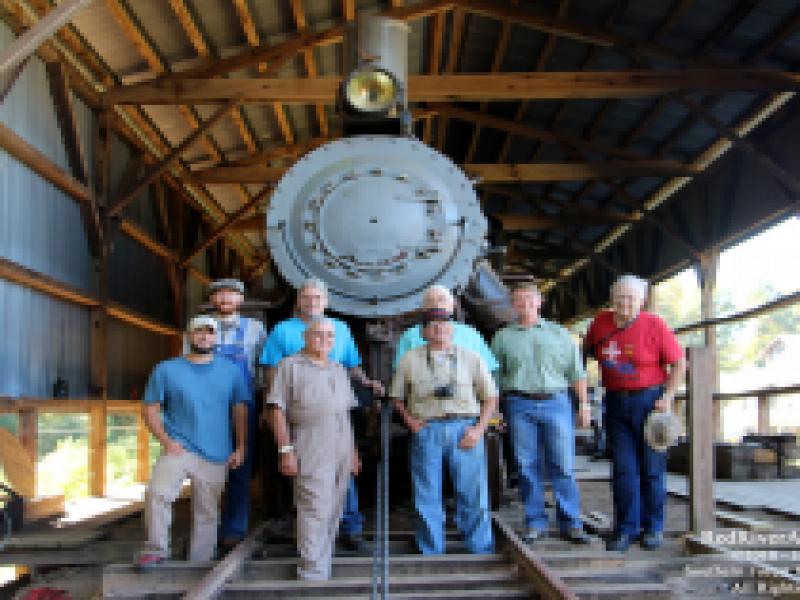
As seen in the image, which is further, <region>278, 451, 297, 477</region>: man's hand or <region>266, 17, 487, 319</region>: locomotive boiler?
<region>266, 17, 487, 319</region>: locomotive boiler

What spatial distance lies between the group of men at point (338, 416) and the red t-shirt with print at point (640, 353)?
0.18m

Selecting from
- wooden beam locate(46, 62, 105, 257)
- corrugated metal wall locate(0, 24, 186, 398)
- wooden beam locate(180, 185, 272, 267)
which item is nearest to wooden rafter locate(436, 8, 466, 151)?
wooden beam locate(180, 185, 272, 267)

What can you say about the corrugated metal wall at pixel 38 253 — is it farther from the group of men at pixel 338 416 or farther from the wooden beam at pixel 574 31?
the wooden beam at pixel 574 31

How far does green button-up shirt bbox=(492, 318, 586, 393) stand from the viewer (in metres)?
4.03

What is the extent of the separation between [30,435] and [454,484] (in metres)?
5.44

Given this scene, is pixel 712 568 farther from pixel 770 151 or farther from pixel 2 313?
pixel 770 151

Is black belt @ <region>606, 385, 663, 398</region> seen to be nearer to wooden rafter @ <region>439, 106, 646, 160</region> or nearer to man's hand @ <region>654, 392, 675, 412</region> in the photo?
man's hand @ <region>654, 392, 675, 412</region>

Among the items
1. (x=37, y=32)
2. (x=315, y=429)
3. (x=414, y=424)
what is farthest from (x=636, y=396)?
(x=37, y=32)

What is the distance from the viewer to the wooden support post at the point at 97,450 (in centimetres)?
963

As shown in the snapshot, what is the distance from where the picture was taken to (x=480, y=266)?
15.8ft

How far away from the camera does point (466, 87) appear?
9.27m

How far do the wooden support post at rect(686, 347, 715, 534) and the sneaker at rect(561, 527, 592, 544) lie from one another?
516 mm

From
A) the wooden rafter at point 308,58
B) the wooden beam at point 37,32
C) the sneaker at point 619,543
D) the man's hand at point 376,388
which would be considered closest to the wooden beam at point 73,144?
the wooden rafter at point 308,58

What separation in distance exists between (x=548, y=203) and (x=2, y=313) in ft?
34.5
